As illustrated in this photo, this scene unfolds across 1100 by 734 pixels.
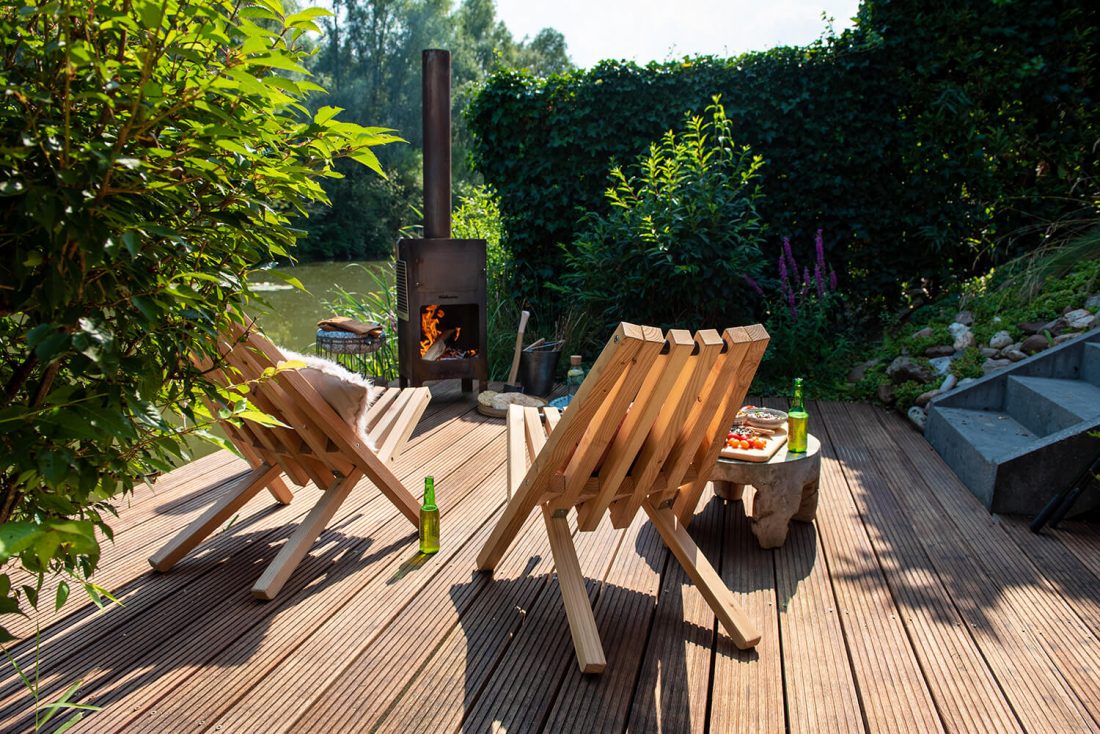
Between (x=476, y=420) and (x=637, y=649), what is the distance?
268 cm

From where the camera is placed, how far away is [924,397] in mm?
4777

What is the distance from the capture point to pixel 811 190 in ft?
20.6

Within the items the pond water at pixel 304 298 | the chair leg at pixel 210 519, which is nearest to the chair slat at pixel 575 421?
the chair leg at pixel 210 519

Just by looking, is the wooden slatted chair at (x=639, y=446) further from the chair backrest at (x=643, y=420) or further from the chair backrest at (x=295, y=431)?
the chair backrest at (x=295, y=431)

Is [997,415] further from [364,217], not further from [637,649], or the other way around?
[364,217]

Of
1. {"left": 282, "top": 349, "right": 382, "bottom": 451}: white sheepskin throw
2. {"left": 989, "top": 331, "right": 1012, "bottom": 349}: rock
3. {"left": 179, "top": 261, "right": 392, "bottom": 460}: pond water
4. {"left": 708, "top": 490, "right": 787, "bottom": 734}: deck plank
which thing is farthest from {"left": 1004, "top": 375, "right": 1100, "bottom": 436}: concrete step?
{"left": 179, "top": 261, "right": 392, "bottom": 460}: pond water

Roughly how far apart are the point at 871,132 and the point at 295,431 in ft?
16.5

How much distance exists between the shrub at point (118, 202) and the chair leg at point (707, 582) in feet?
4.99

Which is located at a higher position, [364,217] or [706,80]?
[706,80]

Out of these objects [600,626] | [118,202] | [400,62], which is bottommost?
[600,626]

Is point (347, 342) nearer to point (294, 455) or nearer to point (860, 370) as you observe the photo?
point (294, 455)

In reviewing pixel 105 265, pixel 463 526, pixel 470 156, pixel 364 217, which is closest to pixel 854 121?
pixel 470 156

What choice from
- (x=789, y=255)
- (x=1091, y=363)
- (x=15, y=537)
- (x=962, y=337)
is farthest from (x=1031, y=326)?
(x=15, y=537)

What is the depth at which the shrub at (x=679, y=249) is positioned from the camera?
18.1 feet
